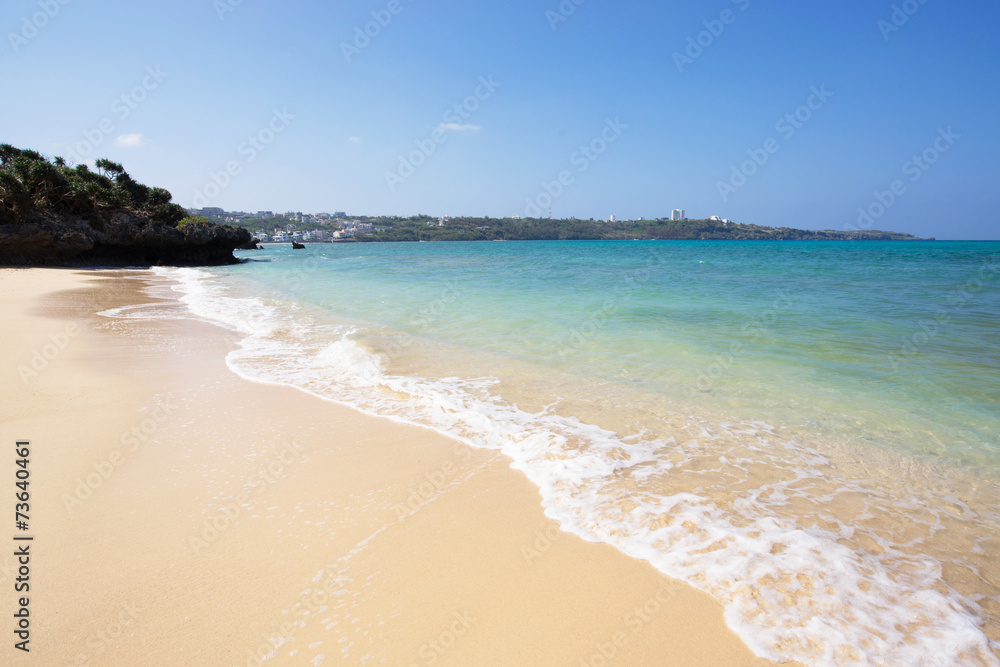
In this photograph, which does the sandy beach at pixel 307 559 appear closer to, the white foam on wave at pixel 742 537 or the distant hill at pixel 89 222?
the white foam on wave at pixel 742 537

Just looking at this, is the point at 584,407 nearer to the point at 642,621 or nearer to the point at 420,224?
the point at 642,621

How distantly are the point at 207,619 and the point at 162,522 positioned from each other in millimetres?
1139

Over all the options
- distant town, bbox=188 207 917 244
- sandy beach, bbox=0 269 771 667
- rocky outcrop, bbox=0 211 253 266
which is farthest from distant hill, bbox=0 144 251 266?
distant town, bbox=188 207 917 244

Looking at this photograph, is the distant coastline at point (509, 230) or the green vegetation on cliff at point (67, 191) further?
the distant coastline at point (509, 230)

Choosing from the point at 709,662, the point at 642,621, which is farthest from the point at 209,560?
the point at 709,662

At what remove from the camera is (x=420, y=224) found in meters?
144

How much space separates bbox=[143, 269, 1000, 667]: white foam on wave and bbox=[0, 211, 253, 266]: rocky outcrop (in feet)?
112

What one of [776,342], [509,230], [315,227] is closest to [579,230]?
[509,230]

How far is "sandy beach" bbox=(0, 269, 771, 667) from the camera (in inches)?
85.4

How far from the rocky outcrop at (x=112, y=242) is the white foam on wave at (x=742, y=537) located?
34.1 meters

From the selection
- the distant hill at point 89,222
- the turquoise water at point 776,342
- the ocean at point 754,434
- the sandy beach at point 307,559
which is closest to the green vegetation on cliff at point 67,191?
the distant hill at point 89,222

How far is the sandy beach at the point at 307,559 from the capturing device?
2.17 metres

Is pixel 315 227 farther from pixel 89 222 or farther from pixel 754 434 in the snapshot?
pixel 754 434

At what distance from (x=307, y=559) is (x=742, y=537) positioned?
2.76m
